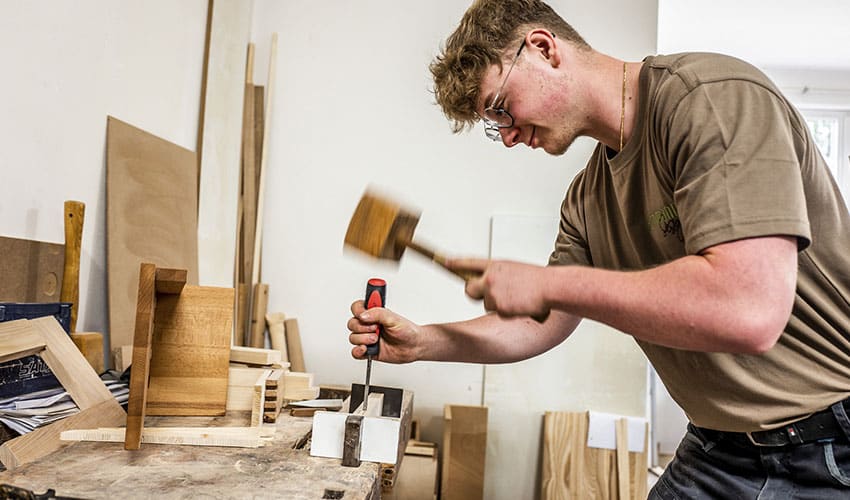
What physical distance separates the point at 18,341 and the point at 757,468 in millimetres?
1651

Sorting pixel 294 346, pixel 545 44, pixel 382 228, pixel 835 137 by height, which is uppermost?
pixel 835 137

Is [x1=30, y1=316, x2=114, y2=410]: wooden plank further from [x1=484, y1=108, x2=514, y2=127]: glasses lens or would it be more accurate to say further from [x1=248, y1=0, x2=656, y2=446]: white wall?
[x1=248, y1=0, x2=656, y2=446]: white wall

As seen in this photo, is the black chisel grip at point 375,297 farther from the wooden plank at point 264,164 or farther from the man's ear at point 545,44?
the wooden plank at point 264,164

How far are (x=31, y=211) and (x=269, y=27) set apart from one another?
1.82 m

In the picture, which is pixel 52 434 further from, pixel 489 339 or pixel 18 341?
pixel 489 339

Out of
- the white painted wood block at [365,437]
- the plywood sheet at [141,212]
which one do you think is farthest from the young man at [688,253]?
the plywood sheet at [141,212]

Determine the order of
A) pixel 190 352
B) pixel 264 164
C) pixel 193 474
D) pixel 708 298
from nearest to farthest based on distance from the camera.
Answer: pixel 708 298, pixel 193 474, pixel 190 352, pixel 264 164

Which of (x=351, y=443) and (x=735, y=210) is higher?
(x=735, y=210)

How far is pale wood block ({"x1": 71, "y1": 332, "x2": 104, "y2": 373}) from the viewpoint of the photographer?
1.96m

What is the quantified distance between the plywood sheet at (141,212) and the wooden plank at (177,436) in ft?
2.88

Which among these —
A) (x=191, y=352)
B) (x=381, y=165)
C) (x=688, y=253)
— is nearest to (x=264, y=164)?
(x=381, y=165)

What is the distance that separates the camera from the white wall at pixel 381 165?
328 centimetres

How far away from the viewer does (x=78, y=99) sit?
7.27ft

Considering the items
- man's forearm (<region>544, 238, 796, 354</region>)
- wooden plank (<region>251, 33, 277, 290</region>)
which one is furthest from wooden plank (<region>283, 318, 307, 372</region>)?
man's forearm (<region>544, 238, 796, 354</region>)
